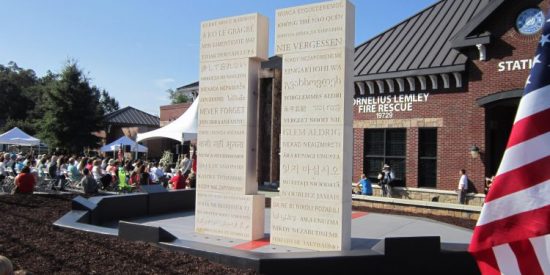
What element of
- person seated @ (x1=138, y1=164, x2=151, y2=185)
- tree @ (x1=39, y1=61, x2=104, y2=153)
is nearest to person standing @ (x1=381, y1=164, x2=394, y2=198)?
person seated @ (x1=138, y1=164, x2=151, y2=185)

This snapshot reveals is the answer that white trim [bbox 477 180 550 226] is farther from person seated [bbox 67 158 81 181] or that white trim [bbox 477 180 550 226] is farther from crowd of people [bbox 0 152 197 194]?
person seated [bbox 67 158 81 181]

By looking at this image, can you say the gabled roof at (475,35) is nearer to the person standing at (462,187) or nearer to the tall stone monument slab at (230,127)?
the person standing at (462,187)

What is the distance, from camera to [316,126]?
7.53 m

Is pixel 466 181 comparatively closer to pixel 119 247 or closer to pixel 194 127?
pixel 194 127

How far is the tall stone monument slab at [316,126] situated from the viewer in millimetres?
7289

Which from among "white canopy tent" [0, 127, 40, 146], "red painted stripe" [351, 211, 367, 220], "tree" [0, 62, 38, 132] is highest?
"tree" [0, 62, 38, 132]

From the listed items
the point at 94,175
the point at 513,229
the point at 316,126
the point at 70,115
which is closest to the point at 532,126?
the point at 513,229

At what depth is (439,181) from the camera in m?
17.7

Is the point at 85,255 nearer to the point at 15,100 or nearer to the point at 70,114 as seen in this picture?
the point at 70,114

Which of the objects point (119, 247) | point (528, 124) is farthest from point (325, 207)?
point (528, 124)

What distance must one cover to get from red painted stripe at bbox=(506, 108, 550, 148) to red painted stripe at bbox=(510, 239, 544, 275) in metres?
0.53

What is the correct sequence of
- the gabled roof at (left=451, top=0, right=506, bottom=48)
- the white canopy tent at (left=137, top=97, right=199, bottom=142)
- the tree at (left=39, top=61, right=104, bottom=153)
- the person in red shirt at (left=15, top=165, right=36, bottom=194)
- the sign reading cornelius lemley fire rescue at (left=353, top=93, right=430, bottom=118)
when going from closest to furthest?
the person in red shirt at (left=15, top=165, right=36, bottom=194) → the gabled roof at (left=451, top=0, right=506, bottom=48) → the sign reading cornelius lemley fire rescue at (left=353, top=93, right=430, bottom=118) → the white canopy tent at (left=137, top=97, right=199, bottom=142) → the tree at (left=39, top=61, right=104, bottom=153)

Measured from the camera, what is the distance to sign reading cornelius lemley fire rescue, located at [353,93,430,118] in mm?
18438

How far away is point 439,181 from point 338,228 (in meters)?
11.6
